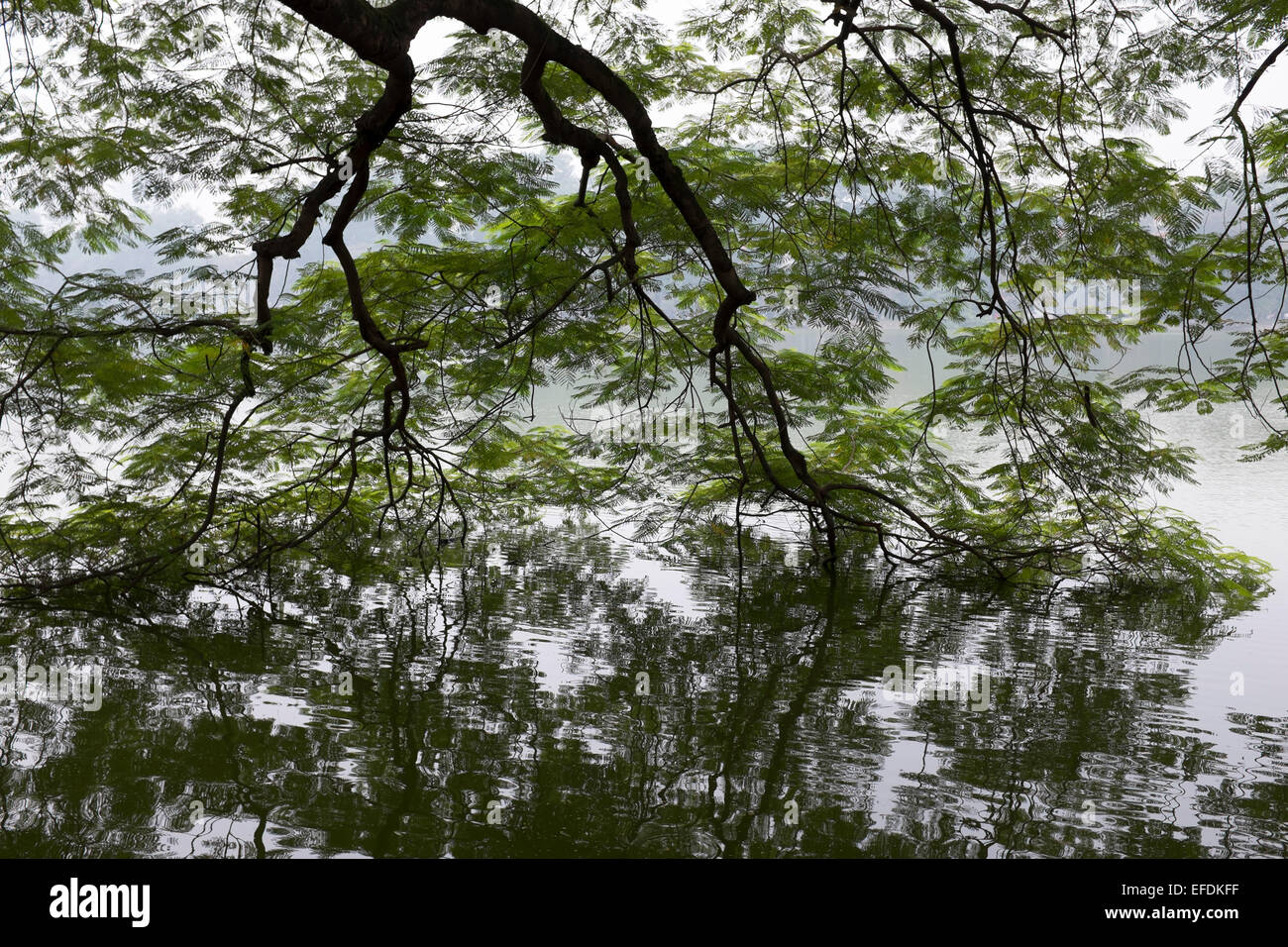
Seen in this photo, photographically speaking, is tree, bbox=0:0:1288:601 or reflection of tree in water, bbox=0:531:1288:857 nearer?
reflection of tree in water, bbox=0:531:1288:857

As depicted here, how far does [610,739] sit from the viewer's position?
12.7 ft

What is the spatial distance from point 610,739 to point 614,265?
3864 mm

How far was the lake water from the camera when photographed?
122 inches

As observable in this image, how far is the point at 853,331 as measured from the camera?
6680mm

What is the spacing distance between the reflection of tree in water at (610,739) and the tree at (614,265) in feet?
2.48

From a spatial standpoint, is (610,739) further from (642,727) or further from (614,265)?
(614,265)

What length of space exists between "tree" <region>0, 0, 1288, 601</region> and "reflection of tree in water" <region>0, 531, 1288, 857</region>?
755 millimetres

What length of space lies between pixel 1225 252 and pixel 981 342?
5.92 feet

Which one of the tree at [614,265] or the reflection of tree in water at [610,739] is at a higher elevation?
the tree at [614,265]

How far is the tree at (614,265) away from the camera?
16.9 ft

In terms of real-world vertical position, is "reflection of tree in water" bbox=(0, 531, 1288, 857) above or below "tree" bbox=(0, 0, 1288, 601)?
below

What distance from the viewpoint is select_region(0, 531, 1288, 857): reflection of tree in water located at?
3.09m

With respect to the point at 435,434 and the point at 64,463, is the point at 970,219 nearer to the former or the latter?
the point at 435,434

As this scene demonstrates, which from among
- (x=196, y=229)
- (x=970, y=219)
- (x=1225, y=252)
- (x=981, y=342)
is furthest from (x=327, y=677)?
(x=1225, y=252)
